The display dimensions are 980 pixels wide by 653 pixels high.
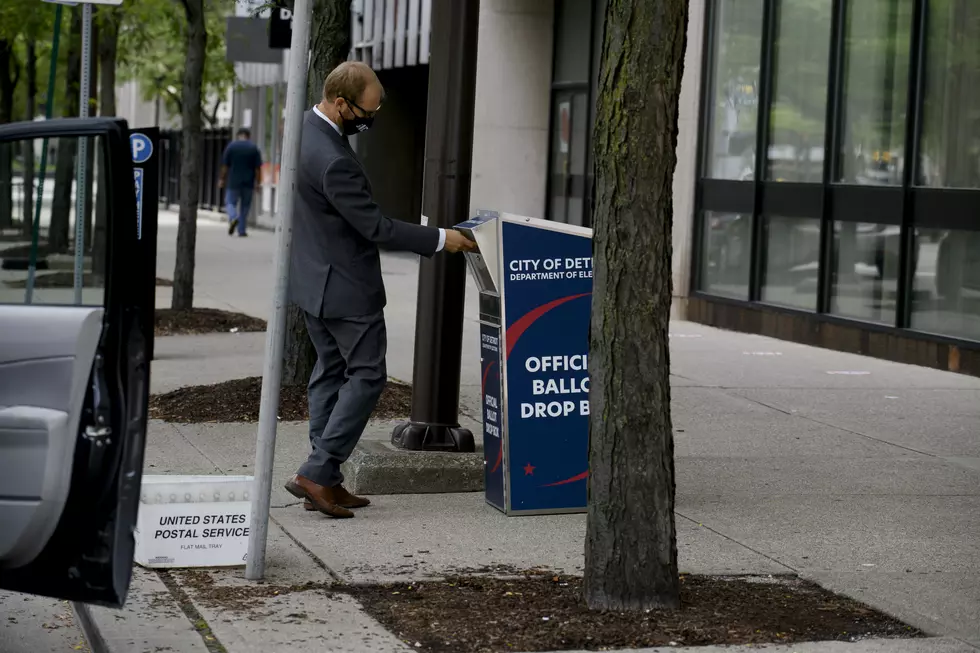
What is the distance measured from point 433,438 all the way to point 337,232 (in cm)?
137

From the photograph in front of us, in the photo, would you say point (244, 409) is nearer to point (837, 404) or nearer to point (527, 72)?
point (837, 404)

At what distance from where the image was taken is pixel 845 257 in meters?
13.4

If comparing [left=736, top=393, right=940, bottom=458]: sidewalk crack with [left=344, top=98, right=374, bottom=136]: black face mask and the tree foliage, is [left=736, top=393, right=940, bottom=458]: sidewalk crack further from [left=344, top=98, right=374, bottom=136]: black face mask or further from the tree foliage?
the tree foliage

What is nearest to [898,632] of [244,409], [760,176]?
[244,409]

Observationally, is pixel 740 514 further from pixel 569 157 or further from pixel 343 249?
pixel 569 157

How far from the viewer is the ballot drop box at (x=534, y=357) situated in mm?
6473

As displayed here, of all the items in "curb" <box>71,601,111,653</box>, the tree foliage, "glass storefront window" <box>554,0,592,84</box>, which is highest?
the tree foliage

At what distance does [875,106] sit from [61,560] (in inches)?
407

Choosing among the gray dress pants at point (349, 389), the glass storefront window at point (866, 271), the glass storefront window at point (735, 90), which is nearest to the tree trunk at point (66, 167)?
the glass storefront window at point (735, 90)

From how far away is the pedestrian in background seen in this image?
1134 inches

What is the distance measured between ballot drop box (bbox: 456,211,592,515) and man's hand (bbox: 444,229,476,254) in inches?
1.5

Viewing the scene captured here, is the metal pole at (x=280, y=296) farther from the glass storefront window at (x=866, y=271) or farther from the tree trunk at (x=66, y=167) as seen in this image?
the tree trunk at (x=66, y=167)

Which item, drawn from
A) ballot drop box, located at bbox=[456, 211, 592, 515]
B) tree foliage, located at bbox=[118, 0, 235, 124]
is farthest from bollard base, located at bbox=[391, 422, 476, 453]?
Result: tree foliage, located at bbox=[118, 0, 235, 124]

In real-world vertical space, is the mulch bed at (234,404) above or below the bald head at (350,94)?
below
